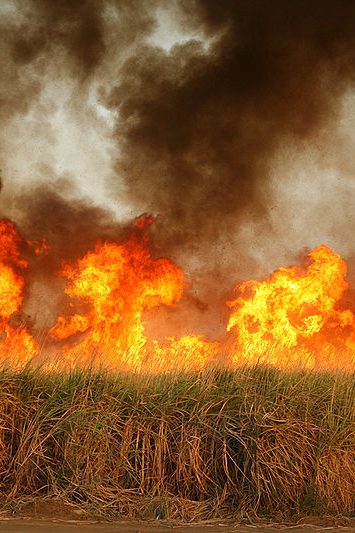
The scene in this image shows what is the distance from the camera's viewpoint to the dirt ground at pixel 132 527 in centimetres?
812

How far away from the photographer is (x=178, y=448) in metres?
9.56

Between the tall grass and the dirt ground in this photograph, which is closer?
the dirt ground

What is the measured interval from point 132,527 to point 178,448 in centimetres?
143

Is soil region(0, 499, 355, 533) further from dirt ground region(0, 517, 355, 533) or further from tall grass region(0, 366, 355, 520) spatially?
tall grass region(0, 366, 355, 520)

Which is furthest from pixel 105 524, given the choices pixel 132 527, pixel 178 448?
pixel 178 448

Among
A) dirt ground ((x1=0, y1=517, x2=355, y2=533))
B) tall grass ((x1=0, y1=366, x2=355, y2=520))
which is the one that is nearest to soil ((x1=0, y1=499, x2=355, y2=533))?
A: dirt ground ((x1=0, y1=517, x2=355, y2=533))

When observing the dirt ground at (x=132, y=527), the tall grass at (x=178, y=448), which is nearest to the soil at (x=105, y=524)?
the dirt ground at (x=132, y=527)

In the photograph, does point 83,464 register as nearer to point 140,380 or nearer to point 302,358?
point 140,380

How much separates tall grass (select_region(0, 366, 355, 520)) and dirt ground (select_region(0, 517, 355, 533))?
1.23 feet

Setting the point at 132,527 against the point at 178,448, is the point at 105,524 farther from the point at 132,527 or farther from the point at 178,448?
the point at 178,448

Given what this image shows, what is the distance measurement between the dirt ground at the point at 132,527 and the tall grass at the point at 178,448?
0.37m

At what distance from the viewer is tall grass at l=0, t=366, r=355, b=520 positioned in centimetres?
923

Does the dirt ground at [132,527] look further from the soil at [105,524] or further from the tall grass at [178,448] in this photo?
the tall grass at [178,448]

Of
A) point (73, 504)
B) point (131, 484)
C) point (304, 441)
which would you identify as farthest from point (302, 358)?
point (73, 504)
